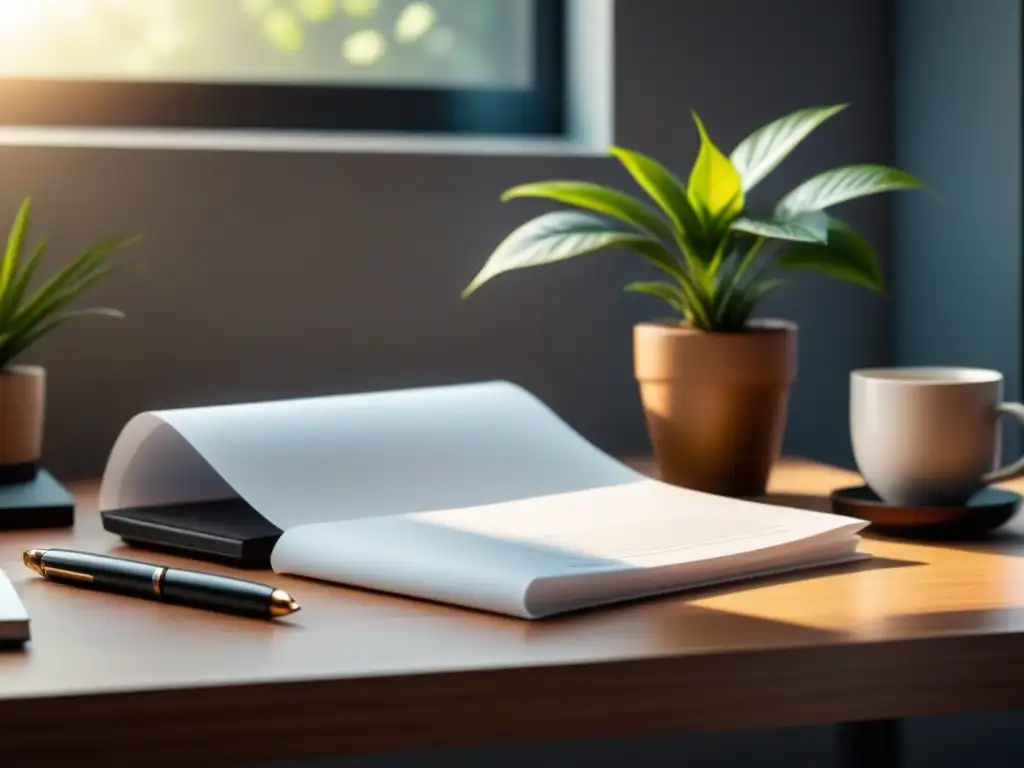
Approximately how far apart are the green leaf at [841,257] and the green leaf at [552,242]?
0.37 ft

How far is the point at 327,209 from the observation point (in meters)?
1.29

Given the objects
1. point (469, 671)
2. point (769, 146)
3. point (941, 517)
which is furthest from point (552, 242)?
point (469, 671)

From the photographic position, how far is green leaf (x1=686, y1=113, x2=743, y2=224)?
1.05 meters

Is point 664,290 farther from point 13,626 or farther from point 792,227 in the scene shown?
point 13,626

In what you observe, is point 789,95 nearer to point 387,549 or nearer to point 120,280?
point 120,280

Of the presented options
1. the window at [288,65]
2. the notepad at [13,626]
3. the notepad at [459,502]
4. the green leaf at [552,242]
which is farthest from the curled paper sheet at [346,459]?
the window at [288,65]

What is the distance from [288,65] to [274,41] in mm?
27

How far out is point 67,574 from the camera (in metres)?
0.77

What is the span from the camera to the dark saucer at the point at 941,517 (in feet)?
2.95

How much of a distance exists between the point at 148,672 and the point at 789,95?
988mm

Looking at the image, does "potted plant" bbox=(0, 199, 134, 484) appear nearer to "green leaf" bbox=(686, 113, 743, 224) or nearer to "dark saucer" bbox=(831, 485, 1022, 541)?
"green leaf" bbox=(686, 113, 743, 224)

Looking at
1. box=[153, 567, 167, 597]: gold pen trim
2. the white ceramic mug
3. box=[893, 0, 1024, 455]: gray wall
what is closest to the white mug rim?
the white ceramic mug

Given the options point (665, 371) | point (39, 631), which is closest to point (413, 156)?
point (665, 371)

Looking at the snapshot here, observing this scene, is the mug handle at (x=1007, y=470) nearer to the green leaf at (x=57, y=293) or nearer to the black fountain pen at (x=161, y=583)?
the black fountain pen at (x=161, y=583)
